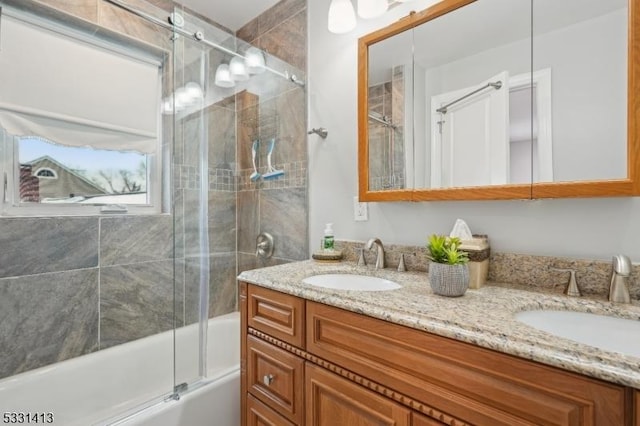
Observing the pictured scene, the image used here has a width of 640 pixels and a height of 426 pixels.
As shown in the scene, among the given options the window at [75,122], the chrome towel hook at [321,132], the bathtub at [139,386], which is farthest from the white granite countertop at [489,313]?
the window at [75,122]

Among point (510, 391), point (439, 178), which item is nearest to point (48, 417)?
point (510, 391)

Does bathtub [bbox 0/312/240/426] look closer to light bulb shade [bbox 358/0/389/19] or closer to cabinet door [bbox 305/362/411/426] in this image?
cabinet door [bbox 305/362/411/426]

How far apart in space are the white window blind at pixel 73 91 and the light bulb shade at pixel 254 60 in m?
0.65

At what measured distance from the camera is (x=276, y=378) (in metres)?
1.14

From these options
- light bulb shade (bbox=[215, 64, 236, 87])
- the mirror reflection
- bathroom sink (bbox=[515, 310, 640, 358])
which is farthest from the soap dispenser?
light bulb shade (bbox=[215, 64, 236, 87])

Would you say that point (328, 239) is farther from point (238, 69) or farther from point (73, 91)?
point (73, 91)

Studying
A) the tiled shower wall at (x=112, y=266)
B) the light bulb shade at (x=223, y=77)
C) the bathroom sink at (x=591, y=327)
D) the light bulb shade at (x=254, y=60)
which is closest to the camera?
the bathroom sink at (x=591, y=327)

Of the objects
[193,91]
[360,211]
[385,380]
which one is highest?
[193,91]

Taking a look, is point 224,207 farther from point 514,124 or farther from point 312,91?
point 514,124

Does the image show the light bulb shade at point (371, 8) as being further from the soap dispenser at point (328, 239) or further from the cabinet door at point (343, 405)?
the cabinet door at point (343, 405)

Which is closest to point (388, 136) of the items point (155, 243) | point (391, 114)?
point (391, 114)

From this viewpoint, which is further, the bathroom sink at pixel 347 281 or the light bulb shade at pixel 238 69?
the light bulb shade at pixel 238 69

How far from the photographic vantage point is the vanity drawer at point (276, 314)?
1.05 m

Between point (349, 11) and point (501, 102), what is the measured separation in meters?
0.87
